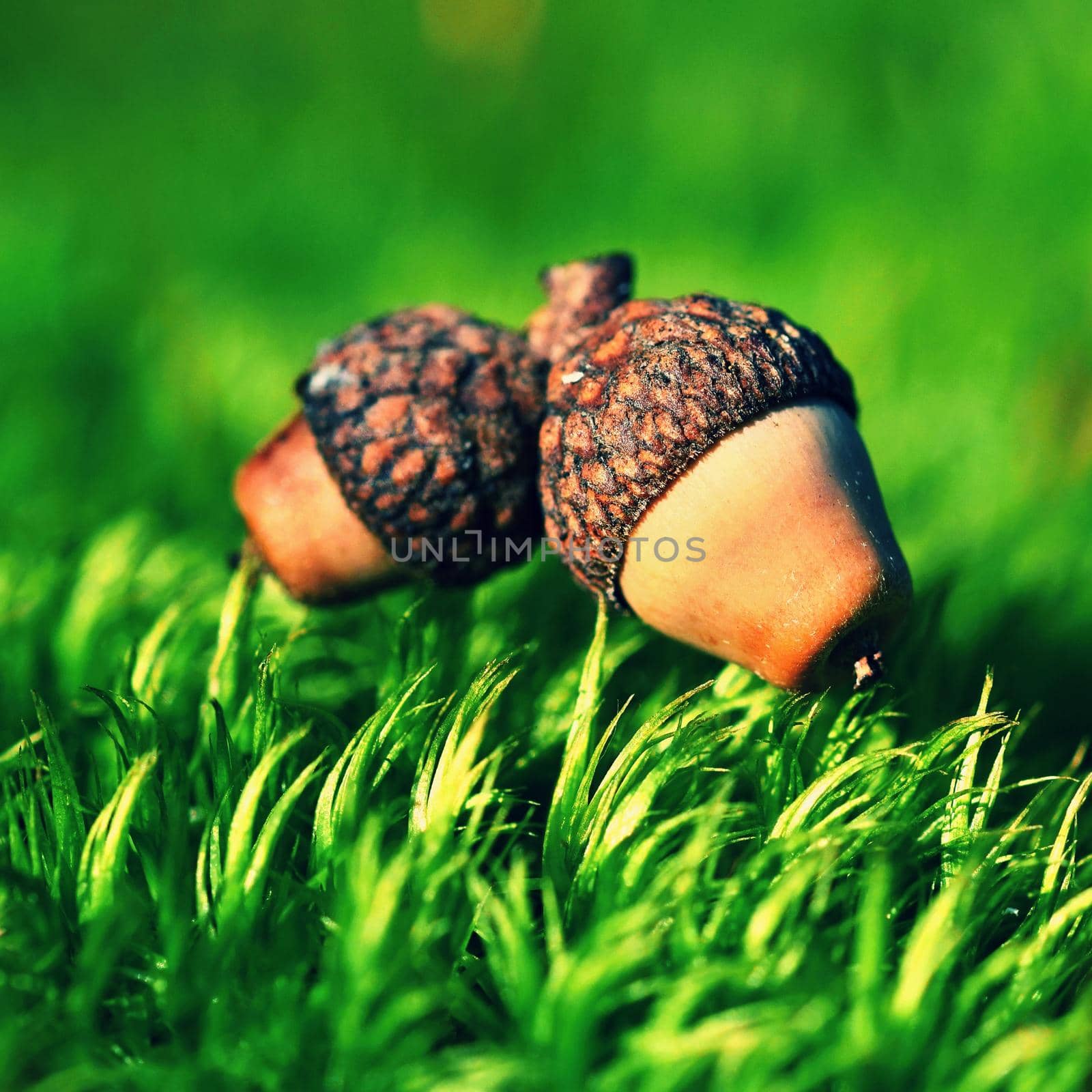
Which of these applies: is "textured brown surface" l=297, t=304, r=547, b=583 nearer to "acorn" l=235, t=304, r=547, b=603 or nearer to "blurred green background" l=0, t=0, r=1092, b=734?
"acorn" l=235, t=304, r=547, b=603

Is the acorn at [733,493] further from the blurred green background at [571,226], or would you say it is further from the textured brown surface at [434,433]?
the blurred green background at [571,226]

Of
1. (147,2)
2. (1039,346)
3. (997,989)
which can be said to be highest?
(147,2)

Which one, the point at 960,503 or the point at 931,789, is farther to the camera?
the point at 960,503

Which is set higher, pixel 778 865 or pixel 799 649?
pixel 799 649

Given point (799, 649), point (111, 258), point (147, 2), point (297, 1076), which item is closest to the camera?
point (297, 1076)

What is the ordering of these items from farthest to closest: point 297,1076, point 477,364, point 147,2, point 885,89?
point 147,2 < point 885,89 < point 477,364 < point 297,1076

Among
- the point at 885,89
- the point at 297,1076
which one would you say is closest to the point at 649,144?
the point at 885,89

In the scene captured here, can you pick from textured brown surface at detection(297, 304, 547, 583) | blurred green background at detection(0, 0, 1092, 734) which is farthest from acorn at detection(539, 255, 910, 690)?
blurred green background at detection(0, 0, 1092, 734)

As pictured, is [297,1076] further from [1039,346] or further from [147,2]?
[147,2]
